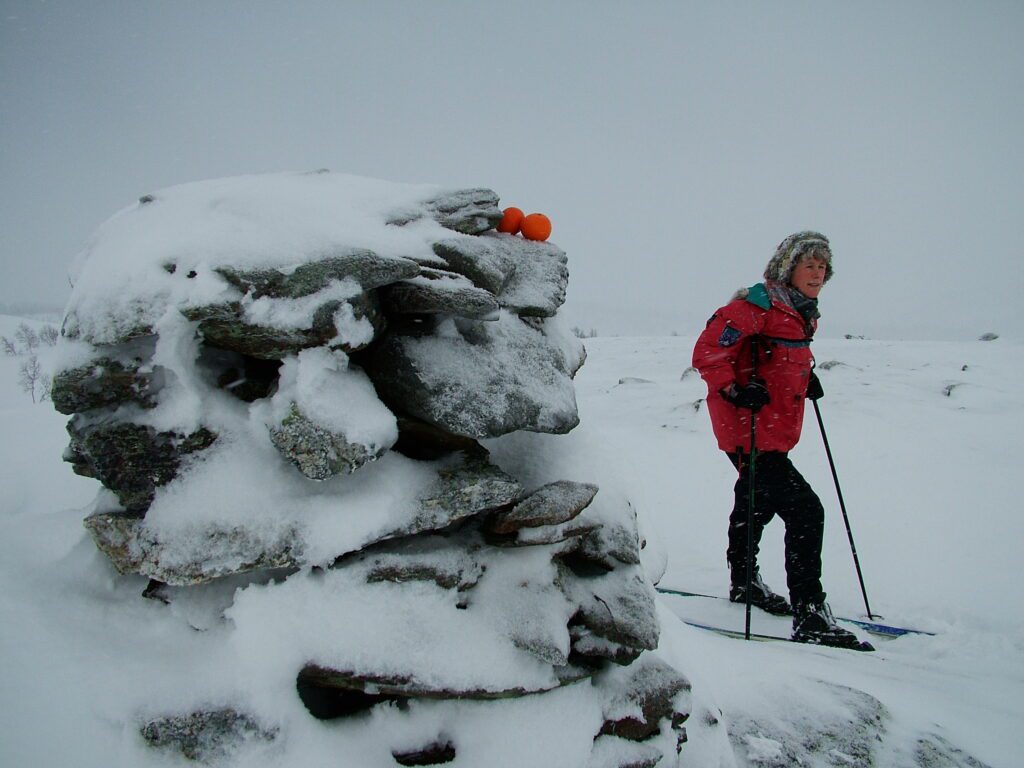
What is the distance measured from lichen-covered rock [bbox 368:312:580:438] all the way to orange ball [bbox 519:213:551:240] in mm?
1185

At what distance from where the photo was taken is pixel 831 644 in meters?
4.25

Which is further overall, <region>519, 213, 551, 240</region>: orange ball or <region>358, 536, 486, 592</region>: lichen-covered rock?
<region>519, 213, 551, 240</region>: orange ball

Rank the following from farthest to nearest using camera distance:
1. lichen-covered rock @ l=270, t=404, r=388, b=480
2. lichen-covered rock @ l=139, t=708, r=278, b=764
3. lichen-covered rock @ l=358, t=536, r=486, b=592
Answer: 1. lichen-covered rock @ l=358, t=536, r=486, b=592
2. lichen-covered rock @ l=270, t=404, r=388, b=480
3. lichen-covered rock @ l=139, t=708, r=278, b=764

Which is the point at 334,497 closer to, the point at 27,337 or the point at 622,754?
the point at 622,754

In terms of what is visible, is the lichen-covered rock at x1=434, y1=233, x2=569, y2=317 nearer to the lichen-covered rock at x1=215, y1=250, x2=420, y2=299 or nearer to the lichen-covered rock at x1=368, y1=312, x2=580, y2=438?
the lichen-covered rock at x1=368, y1=312, x2=580, y2=438

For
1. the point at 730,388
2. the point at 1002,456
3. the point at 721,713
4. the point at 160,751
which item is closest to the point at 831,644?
the point at 721,713

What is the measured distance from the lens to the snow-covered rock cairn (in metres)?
2.36

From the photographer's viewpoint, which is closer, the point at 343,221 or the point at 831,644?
the point at 343,221

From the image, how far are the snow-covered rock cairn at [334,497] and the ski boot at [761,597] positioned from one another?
248 centimetres

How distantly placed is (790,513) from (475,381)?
3.43m

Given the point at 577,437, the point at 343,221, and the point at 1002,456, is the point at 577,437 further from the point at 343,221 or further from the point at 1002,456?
the point at 1002,456

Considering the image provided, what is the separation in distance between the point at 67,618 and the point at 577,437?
10.2 feet

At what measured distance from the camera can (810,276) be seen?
462cm

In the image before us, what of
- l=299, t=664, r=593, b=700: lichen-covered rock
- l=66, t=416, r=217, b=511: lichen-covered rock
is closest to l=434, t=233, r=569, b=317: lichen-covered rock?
l=66, t=416, r=217, b=511: lichen-covered rock
